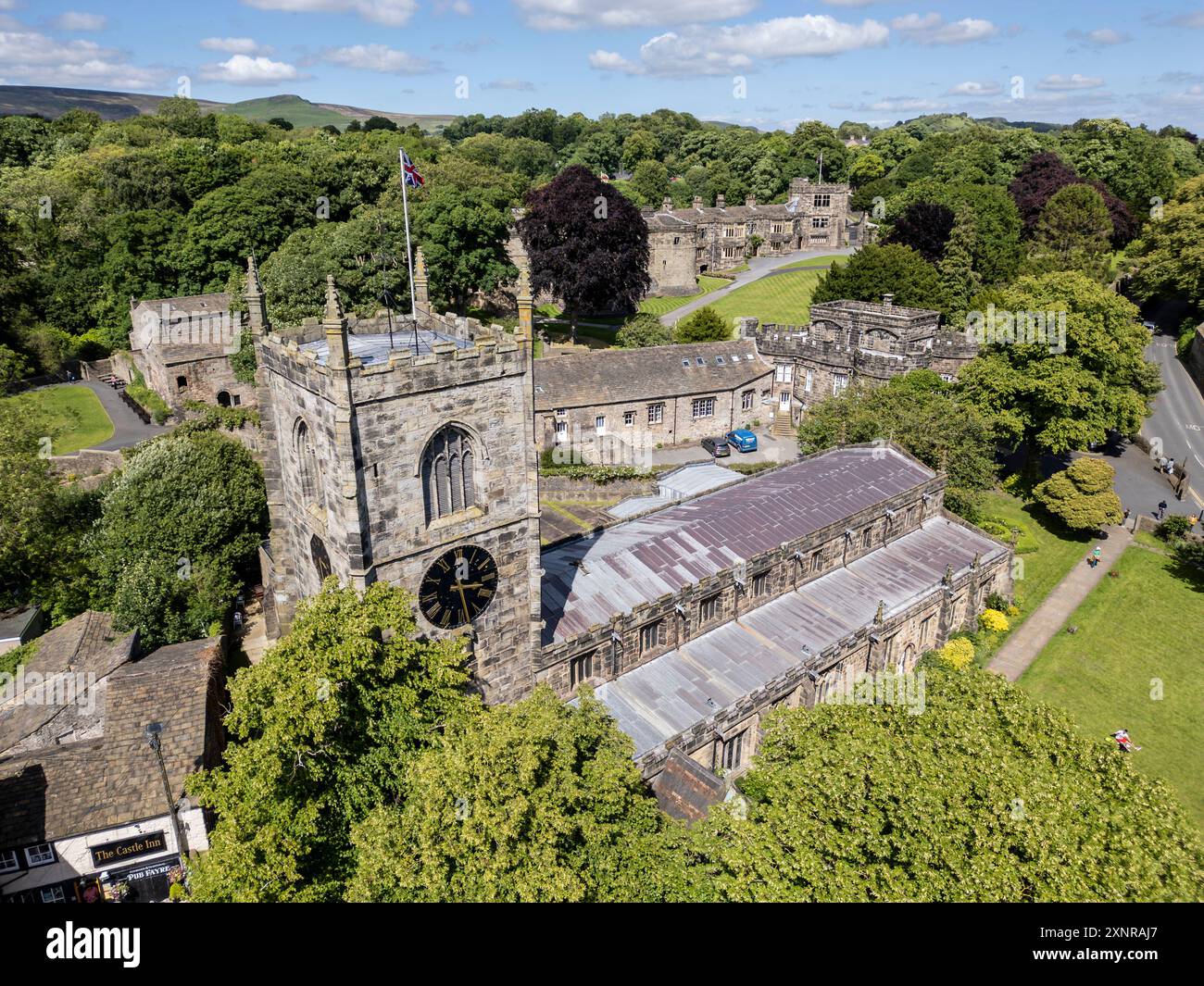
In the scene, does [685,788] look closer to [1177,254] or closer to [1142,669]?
[1142,669]

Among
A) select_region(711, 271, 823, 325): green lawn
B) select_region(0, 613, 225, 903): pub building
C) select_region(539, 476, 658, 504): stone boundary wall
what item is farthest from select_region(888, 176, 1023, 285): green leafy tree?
select_region(0, 613, 225, 903): pub building

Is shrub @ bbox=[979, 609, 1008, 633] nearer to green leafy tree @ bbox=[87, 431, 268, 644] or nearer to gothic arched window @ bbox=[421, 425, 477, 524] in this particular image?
gothic arched window @ bbox=[421, 425, 477, 524]

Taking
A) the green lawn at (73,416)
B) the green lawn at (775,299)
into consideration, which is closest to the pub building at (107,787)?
the green lawn at (73,416)

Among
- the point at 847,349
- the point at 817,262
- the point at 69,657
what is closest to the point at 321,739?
the point at 69,657

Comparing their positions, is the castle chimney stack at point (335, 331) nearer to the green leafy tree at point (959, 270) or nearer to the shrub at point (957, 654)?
the shrub at point (957, 654)

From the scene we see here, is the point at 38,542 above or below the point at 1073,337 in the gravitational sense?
below
